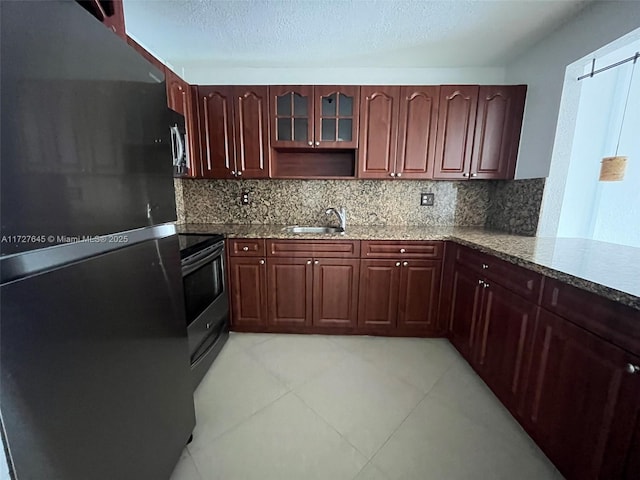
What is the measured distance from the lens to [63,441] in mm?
683

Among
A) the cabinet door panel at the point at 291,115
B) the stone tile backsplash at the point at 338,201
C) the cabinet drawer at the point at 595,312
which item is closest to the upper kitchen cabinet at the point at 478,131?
the stone tile backsplash at the point at 338,201

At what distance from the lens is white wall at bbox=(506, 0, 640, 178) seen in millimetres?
1564

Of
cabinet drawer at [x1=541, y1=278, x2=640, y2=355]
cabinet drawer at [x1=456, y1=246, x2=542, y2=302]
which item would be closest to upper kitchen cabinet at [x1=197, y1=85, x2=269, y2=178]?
cabinet drawer at [x1=456, y1=246, x2=542, y2=302]

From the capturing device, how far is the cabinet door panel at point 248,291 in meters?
2.37

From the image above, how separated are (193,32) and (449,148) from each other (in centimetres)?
226

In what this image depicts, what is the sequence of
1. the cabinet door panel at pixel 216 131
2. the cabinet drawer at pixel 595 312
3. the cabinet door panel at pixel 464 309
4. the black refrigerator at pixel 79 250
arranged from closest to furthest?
the black refrigerator at pixel 79 250 → the cabinet drawer at pixel 595 312 → the cabinet door panel at pixel 464 309 → the cabinet door panel at pixel 216 131

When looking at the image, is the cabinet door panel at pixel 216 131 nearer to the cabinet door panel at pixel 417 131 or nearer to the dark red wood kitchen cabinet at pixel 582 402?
the cabinet door panel at pixel 417 131

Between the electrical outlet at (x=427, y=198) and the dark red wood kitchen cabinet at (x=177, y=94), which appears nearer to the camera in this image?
the dark red wood kitchen cabinet at (x=177, y=94)

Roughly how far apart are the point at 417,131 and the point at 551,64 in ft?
3.31

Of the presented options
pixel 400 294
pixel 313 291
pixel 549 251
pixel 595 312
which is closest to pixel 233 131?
pixel 313 291

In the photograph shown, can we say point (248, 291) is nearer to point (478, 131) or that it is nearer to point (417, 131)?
point (417, 131)

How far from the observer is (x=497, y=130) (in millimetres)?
2387

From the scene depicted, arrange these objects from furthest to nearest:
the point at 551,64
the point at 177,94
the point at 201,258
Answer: the point at 177,94 → the point at 551,64 → the point at 201,258

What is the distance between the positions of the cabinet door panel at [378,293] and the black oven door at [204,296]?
119 centimetres
